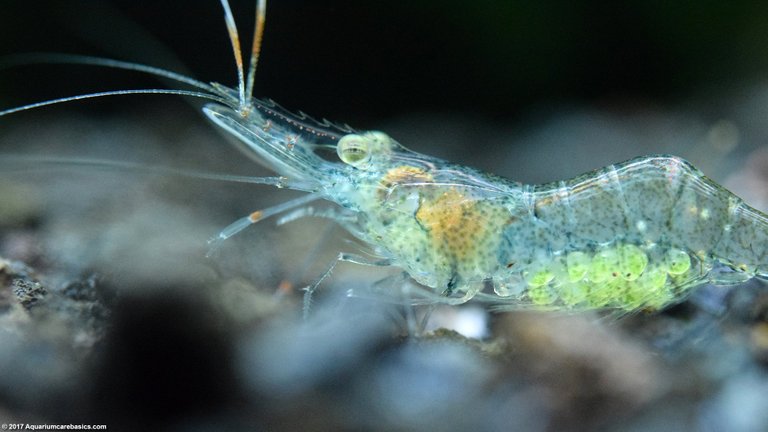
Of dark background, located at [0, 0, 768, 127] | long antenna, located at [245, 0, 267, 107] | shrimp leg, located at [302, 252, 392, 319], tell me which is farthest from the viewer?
dark background, located at [0, 0, 768, 127]

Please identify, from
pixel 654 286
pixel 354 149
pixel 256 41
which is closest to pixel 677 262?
pixel 654 286

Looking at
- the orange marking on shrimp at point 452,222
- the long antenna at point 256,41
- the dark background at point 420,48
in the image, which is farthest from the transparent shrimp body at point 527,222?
the dark background at point 420,48

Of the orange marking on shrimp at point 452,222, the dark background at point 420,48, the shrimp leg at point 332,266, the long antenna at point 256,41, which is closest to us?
the long antenna at point 256,41

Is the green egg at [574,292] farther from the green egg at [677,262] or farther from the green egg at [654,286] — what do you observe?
the green egg at [677,262]

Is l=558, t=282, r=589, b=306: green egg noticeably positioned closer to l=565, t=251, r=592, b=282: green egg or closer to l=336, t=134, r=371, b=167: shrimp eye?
l=565, t=251, r=592, b=282: green egg

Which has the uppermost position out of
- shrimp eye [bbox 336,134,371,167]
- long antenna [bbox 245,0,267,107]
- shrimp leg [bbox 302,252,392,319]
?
long antenna [bbox 245,0,267,107]

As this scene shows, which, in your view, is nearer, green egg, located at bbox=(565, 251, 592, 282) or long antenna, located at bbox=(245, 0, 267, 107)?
long antenna, located at bbox=(245, 0, 267, 107)

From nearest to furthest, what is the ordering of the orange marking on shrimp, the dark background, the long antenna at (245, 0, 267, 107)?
the long antenna at (245, 0, 267, 107)
the orange marking on shrimp
the dark background

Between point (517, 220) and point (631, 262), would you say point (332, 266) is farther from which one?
point (631, 262)

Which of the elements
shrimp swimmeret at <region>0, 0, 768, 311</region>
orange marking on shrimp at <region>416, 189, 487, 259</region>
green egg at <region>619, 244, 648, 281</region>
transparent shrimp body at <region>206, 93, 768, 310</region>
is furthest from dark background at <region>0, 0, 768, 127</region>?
green egg at <region>619, 244, 648, 281</region>
